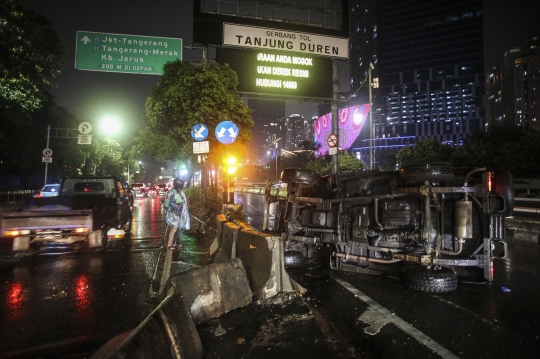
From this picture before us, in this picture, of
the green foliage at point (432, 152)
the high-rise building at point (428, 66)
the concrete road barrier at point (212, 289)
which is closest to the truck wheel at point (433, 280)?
the concrete road barrier at point (212, 289)

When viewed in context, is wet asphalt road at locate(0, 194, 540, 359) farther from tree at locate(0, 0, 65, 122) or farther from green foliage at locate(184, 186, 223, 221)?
tree at locate(0, 0, 65, 122)

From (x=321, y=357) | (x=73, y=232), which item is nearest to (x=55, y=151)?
(x=73, y=232)

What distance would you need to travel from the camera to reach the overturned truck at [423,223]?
5.25m

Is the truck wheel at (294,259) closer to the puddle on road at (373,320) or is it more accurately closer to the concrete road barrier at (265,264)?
the concrete road barrier at (265,264)

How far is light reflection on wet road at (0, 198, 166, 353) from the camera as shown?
13.3 ft

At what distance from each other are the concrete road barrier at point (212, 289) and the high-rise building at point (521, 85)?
495 ft

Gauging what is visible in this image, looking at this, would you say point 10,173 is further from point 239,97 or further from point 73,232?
point 73,232

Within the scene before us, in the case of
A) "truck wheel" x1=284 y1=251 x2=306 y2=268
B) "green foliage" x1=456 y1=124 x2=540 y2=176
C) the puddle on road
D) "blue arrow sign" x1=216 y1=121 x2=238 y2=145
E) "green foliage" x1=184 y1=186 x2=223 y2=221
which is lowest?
the puddle on road

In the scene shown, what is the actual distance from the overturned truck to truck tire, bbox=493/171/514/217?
0.04 ft

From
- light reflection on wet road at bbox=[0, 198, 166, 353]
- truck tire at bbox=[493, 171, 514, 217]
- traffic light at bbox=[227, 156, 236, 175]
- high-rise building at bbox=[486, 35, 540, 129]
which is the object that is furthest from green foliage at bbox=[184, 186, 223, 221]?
high-rise building at bbox=[486, 35, 540, 129]

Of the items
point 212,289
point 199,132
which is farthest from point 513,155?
point 212,289

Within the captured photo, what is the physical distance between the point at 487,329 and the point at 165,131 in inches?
687

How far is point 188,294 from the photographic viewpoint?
4.05 m

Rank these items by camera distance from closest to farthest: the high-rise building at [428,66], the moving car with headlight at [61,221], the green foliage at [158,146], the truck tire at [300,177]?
the truck tire at [300,177], the moving car with headlight at [61,221], the green foliage at [158,146], the high-rise building at [428,66]
